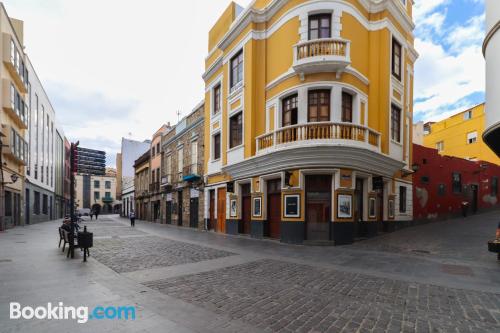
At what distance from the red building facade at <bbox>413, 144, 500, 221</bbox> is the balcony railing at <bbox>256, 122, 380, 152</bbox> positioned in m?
6.63

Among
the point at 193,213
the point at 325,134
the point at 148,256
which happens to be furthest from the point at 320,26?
the point at 193,213

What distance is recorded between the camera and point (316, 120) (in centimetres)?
1231

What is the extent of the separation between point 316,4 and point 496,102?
8507 millimetres

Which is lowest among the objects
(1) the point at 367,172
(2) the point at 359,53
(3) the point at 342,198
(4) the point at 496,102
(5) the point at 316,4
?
(3) the point at 342,198

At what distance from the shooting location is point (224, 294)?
5.33 meters

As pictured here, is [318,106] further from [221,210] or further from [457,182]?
[457,182]

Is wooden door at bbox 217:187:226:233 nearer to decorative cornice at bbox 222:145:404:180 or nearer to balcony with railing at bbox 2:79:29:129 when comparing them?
decorative cornice at bbox 222:145:404:180

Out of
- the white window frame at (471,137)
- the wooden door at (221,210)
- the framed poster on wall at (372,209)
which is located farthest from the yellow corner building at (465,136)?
the wooden door at (221,210)

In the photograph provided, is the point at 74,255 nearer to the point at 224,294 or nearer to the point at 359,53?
the point at 224,294

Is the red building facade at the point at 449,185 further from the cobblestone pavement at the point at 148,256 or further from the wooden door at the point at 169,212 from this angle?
the wooden door at the point at 169,212

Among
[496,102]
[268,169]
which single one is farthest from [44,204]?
[496,102]

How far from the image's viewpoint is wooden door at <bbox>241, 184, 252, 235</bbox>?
15.6 metres

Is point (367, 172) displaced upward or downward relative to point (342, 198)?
upward

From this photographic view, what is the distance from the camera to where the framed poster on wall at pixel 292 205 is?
1207cm
